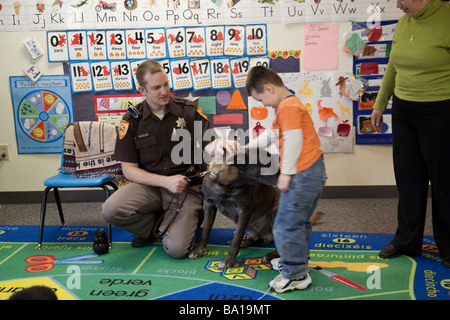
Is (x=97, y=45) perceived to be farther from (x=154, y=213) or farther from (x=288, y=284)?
(x=288, y=284)

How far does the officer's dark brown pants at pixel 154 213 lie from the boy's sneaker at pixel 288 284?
68 centimetres

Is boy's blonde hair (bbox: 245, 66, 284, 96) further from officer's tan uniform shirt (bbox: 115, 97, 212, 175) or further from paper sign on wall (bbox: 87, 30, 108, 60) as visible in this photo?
paper sign on wall (bbox: 87, 30, 108, 60)

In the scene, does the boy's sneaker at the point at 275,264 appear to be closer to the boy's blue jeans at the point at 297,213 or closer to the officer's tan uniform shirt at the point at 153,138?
the boy's blue jeans at the point at 297,213

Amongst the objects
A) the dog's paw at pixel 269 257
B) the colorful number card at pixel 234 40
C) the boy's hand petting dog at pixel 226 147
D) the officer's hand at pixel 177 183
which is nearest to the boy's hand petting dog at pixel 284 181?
the boy's hand petting dog at pixel 226 147

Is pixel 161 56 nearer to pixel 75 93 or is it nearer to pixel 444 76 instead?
pixel 75 93

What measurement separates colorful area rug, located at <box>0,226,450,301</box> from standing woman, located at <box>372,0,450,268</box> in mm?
192

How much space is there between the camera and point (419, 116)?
2.43m

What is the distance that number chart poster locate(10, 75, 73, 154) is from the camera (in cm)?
391

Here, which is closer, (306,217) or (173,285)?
(306,217)

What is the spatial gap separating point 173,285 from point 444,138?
1.63 meters

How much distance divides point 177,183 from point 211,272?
1.84 ft

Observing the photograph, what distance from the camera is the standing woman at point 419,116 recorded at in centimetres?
229
